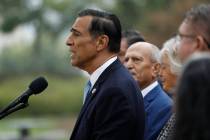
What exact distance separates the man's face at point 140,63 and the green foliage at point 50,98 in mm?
25479

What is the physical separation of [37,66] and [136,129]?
3875cm

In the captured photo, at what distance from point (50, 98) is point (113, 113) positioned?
28511mm

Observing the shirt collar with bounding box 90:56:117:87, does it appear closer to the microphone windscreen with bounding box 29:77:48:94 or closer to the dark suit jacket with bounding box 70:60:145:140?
the dark suit jacket with bounding box 70:60:145:140

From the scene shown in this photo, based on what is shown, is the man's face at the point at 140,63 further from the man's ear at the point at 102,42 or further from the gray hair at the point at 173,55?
the man's ear at the point at 102,42

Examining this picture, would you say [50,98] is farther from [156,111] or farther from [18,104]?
[18,104]

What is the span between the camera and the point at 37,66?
4303cm

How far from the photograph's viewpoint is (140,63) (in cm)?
632

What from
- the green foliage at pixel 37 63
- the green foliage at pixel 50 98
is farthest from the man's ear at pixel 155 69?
the green foliage at pixel 37 63

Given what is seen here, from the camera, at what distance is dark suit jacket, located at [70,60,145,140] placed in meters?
4.44

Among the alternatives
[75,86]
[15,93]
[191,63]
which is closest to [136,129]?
[191,63]

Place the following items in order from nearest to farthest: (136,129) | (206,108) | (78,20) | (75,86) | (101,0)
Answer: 1. (206,108)
2. (136,129)
3. (78,20)
4. (75,86)
5. (101,0)

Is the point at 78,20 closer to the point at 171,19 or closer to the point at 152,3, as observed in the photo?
the point at 171,19

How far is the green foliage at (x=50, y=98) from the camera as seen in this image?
32281 millimetres

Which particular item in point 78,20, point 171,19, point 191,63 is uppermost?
point 171,19
